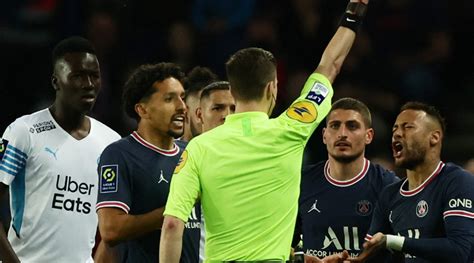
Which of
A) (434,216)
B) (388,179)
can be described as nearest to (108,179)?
(434,216)

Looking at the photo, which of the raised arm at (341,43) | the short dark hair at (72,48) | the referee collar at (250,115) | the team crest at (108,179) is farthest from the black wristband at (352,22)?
the short dark hair at (72,48)

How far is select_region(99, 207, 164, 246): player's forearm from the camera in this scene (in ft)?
17.8

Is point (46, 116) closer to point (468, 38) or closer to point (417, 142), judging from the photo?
point (417, 142)

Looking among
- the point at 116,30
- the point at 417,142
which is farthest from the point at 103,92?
the point at 417,142

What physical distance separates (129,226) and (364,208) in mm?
1924

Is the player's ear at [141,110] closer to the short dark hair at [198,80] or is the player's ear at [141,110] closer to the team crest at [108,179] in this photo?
the team crest at [108,179]

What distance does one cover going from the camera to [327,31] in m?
10.5

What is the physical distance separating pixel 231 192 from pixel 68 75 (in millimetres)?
1943

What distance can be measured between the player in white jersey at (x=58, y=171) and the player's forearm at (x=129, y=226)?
815 mm

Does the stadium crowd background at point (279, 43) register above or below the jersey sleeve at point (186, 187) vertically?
above

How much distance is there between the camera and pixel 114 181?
5.57 metres

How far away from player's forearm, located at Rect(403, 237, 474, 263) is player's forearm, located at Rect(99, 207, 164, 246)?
148cm

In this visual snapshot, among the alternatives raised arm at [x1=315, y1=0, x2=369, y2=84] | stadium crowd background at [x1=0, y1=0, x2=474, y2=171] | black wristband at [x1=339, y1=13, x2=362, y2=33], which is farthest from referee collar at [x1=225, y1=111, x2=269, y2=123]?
stadium crowd background at [x1=0, y1=0, x2=474, y2=171]

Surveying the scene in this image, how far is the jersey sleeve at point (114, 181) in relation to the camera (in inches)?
218
